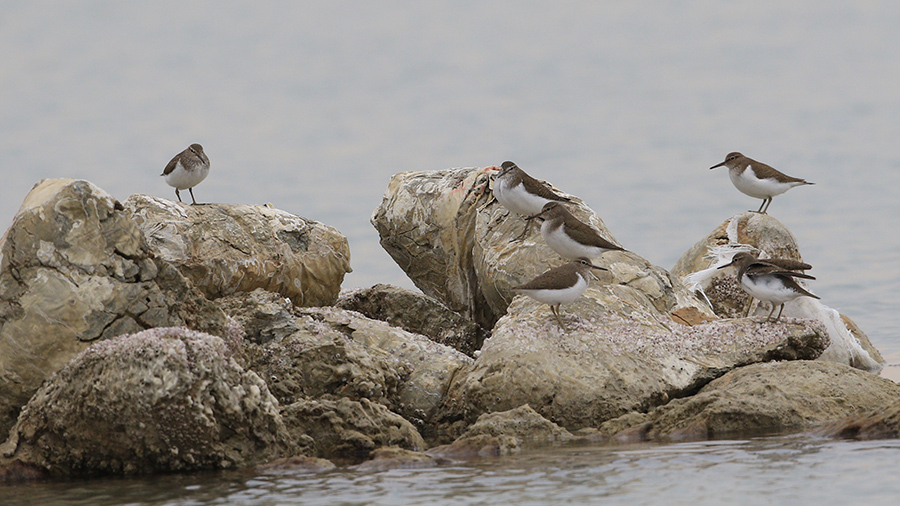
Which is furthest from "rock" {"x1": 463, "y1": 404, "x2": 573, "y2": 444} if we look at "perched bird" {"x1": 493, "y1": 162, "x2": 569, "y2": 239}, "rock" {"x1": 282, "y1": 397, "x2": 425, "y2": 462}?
"perched bird" {"x1": 493, "y1": 162, "x2": 569, "y2": 239}

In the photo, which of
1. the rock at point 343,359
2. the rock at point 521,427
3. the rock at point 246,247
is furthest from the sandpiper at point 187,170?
the rock at point 521,427

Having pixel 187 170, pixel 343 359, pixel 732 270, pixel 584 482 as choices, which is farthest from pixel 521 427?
pixel 732 270

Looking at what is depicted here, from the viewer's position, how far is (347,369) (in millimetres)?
11312

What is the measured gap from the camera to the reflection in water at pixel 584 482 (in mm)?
6609

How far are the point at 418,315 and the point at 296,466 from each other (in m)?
7.80

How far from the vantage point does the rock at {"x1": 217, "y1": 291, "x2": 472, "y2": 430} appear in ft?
36.8

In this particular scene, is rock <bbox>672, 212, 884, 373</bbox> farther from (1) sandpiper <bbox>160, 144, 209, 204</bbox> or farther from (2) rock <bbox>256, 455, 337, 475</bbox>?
(2) rock <bbox>256, 455, 337, 475</bbox>

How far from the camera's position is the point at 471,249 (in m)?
16.0

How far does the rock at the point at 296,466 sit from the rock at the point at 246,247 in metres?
5.29

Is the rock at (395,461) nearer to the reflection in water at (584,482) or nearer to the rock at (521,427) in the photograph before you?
the reflection in water at (584,482)

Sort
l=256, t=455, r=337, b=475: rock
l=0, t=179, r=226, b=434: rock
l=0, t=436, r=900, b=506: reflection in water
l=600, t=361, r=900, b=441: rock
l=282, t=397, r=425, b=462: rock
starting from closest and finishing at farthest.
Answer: l=0, t=436, r=900, b=506: reflection in water, l=256, t=455, r=337, b=475: rock, l=282, t=397, r=425, b=462: rock, l=0, t=179, r=226, b=434: rock, l=600, t=361, r=900, b=441: rock

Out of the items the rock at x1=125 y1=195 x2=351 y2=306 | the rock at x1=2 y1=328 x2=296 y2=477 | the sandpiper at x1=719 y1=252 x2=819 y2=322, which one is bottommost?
the rock at x1=2 y1=328 x2=296 y2=477

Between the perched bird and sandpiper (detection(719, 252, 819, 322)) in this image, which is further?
the perched bird

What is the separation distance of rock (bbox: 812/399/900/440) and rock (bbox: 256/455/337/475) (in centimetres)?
494
